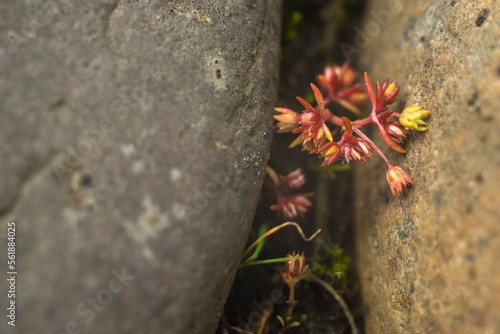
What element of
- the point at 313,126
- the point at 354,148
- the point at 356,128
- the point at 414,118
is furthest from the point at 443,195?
the point at 313,126

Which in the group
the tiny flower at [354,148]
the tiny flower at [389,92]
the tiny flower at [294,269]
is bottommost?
the tiny flower at [294,269]

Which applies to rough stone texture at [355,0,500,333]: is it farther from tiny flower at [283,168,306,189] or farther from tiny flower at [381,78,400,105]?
tiny flower at [283,168,306,189]

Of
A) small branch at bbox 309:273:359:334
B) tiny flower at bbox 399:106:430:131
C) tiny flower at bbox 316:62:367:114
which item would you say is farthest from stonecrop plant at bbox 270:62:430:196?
small branch at bbox 309:273:359:334

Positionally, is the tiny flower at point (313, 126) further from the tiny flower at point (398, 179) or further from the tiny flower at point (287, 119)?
the tiny flower at point (398, 179)

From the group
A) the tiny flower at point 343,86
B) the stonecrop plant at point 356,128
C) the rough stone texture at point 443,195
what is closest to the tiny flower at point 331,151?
the stonecrop plant at point 356,128

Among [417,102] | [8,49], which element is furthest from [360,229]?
[8,49]

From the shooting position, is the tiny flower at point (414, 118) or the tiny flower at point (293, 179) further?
the tiny flower at point (293, 179)
